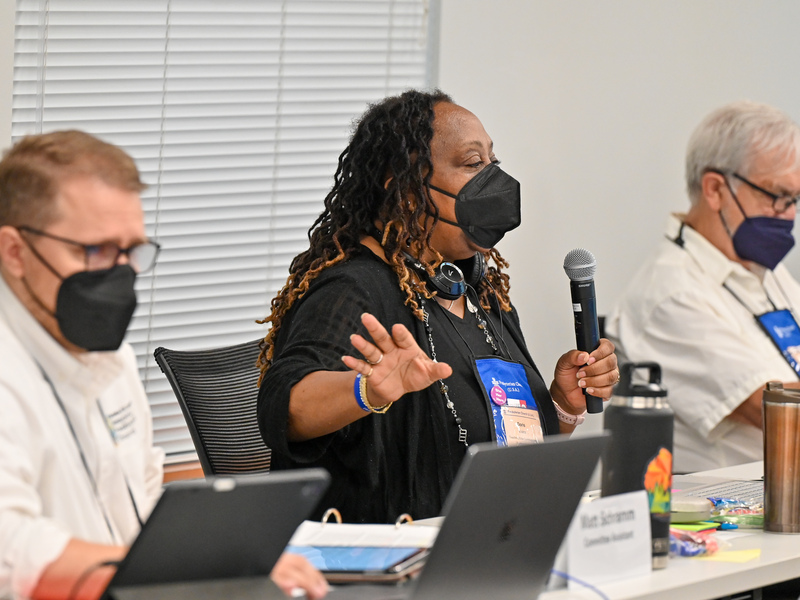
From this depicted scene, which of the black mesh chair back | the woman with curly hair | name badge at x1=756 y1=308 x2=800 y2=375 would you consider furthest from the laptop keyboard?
the black mesh chair back

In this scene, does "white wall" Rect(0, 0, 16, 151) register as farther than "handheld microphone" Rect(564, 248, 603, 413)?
Yes

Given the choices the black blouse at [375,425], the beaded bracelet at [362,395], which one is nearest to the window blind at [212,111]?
the black blouse at [375,425]

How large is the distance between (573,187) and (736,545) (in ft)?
6.96

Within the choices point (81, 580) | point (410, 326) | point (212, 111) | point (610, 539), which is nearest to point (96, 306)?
point (81, 580)

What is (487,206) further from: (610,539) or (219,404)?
(610,539)

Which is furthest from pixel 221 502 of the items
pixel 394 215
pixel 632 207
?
pixel 632 207

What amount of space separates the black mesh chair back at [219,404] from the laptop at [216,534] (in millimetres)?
1179

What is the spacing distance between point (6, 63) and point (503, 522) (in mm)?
1953

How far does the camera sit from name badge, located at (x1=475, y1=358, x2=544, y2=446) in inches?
87.5

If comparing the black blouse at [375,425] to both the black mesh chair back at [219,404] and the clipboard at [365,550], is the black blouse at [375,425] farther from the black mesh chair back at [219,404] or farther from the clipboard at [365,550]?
the clipboard at [365,550]

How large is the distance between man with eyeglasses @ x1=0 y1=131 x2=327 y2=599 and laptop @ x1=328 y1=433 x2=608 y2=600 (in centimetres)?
16

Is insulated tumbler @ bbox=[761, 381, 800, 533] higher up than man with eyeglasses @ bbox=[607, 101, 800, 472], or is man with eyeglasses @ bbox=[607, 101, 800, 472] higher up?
man with eyeglasses @ bbox=[607, 101, 800, 472]

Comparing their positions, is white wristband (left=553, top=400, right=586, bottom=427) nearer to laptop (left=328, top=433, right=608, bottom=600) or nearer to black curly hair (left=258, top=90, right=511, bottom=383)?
black curly hair (left=258, top=90, right=511, bottom=383)

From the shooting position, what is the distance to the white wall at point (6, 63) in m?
2.60
